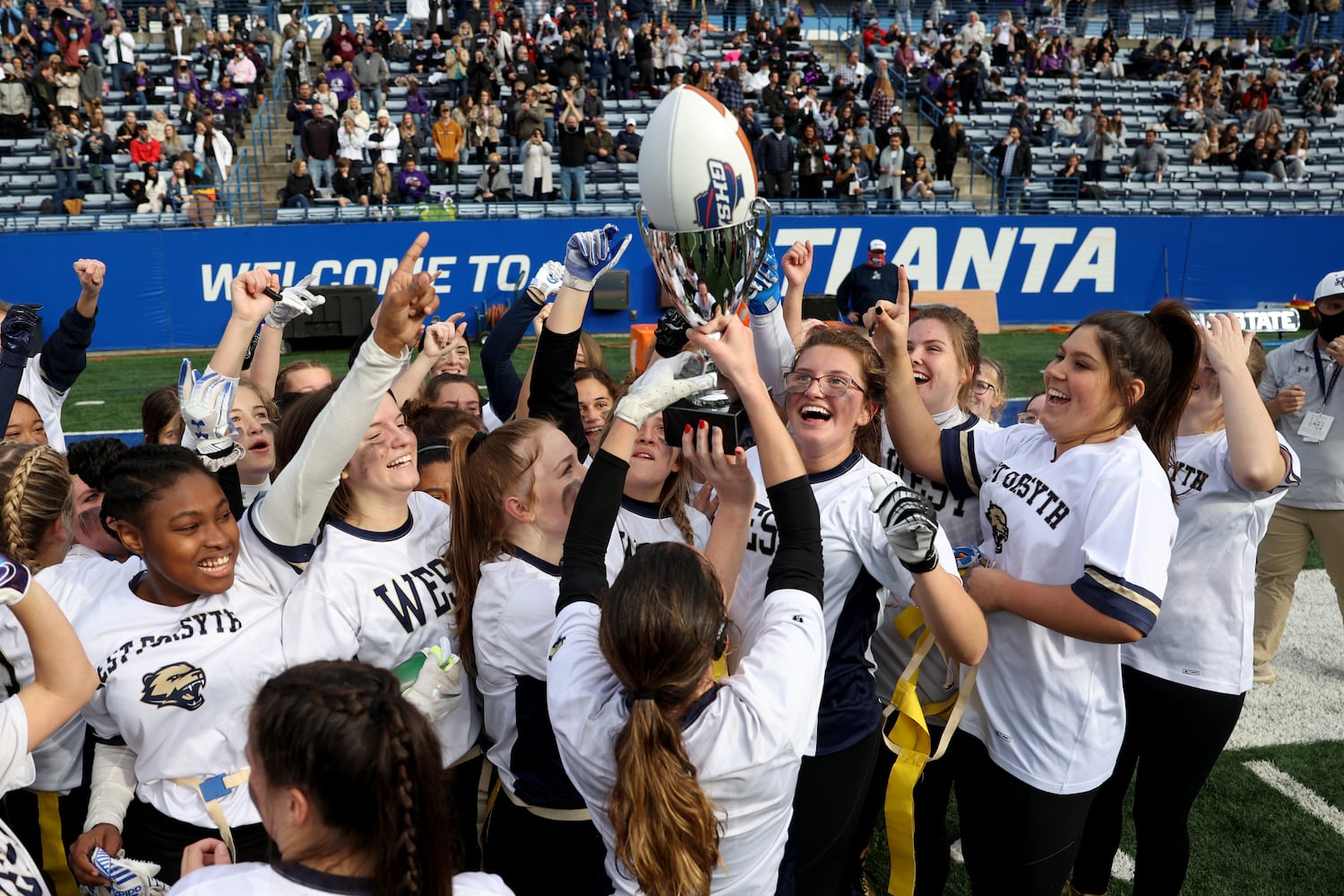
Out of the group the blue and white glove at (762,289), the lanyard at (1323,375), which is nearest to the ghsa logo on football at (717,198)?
the blue and white glove at (762,289)

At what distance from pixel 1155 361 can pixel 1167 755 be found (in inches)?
48.9

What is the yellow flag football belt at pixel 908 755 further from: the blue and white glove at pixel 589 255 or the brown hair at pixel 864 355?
the blue and white glove at pixel 589 255

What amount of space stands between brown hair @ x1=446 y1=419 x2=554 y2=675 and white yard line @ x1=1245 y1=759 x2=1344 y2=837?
Answer: 11.1 feet

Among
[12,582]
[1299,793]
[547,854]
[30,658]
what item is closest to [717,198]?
[547,854]

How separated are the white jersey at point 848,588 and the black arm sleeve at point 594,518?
0.47 meters

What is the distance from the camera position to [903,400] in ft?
9.98

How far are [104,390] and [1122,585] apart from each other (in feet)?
38.6

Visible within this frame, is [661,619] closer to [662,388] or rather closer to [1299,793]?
[662,388]

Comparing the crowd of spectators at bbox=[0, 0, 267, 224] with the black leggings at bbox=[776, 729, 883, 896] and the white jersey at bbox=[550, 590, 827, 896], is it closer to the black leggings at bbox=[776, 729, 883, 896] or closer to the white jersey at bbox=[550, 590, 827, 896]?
the black leggings at bbox=[776, 729, 883, 896]

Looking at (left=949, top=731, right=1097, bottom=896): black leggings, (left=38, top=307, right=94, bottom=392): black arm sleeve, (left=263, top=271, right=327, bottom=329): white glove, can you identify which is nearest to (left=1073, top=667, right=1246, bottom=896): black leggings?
(left=949, top=731, right=1097, bottom=896): black leggings

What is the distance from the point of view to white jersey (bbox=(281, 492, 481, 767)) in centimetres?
257

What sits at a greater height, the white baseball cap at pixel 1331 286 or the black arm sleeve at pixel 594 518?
the white baseball cap at pixel 1331 286

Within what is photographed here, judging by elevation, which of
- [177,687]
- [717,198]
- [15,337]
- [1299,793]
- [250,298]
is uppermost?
[717,198]

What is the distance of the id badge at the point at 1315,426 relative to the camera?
16.1 feet
